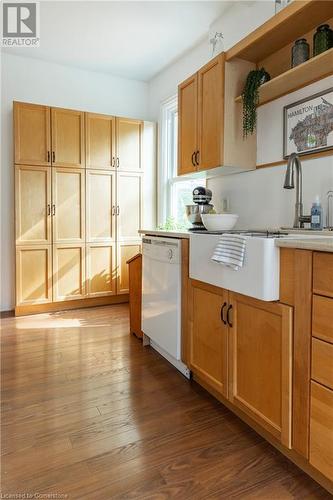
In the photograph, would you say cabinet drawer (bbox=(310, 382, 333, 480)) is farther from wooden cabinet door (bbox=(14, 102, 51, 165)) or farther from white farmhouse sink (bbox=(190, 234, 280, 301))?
wooden cabinet door (bbox=(14, 102, 51, 165))

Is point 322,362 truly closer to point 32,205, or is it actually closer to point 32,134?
point 32,205

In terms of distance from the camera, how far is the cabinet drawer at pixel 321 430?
3.68ft

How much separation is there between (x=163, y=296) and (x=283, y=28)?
5.87 feet

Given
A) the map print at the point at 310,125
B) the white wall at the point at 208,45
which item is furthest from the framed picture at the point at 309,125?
the white wall at the point at 208,45

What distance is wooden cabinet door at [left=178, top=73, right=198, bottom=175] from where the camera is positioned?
259cm

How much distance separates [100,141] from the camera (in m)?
3.75

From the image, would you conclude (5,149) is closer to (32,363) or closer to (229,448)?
(32,363)

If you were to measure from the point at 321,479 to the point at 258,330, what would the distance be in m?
0.58

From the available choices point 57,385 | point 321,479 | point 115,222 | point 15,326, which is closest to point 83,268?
point 115,222

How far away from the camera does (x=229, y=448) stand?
4.81 feet

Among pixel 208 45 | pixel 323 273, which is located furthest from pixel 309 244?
pixel 208 45

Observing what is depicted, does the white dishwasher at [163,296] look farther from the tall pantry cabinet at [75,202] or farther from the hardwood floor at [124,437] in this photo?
the tall pantry cabinet at [75,202]

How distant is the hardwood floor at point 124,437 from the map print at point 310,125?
162 centimetres

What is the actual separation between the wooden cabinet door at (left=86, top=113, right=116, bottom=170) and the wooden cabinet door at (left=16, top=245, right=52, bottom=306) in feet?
A: 3.64
